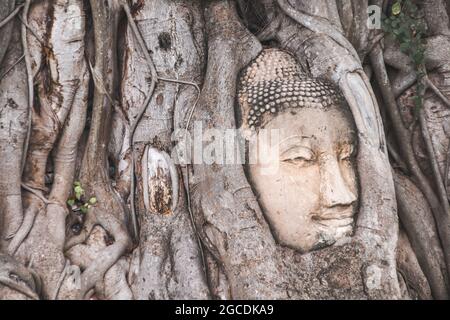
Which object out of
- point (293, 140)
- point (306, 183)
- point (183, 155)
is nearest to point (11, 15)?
point (183, 155)

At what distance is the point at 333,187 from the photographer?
8.16 ft

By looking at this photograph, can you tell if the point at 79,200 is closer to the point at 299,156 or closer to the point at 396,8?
the point at 299,156

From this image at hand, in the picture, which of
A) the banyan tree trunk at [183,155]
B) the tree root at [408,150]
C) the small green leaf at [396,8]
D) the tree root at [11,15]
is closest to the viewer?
the banyan tree trunk at [183,155]

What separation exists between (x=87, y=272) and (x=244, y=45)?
143 centimetres

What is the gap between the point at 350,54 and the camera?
2793 mm

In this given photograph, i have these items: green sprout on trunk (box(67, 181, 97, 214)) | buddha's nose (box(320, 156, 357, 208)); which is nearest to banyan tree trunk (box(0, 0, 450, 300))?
green sprout on trunk (box(67, 181, 97, 214))

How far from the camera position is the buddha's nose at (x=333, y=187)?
247cm

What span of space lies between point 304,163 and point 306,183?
0.33 feet

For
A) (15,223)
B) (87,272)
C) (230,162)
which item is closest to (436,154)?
(230,162)

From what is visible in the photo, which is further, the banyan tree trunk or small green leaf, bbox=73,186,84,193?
small green leaf, bbox=73,186,84,193

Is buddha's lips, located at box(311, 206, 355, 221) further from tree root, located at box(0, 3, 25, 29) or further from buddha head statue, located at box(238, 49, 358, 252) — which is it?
tree root, located at box(0, 3, 25, 29)

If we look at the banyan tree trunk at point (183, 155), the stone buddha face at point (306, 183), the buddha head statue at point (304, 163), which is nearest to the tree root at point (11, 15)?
the banyan tree trunk at point (183, 155)

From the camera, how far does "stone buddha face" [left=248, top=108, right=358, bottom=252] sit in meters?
2.50

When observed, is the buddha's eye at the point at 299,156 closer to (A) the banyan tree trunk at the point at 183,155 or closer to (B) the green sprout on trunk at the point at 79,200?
(A) the banyan tree trunk at the point at 183,155
